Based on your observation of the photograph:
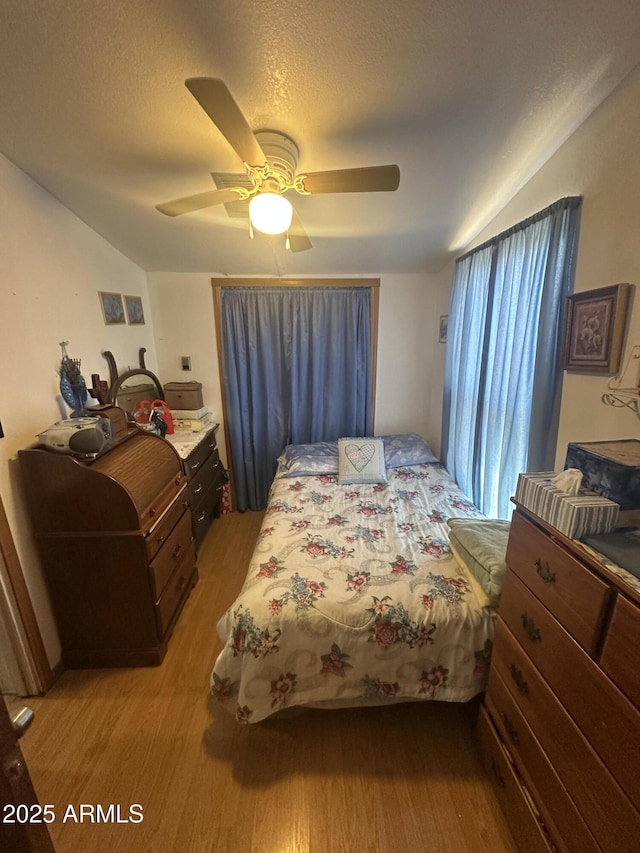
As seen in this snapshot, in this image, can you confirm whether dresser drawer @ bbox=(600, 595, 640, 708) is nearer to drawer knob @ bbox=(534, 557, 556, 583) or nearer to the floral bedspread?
drawer knob @ bbox=(534, 557, 556, 583)

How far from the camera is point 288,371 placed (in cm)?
306

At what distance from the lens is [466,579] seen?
4.87 feet

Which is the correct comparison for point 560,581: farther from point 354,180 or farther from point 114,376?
point 114,376

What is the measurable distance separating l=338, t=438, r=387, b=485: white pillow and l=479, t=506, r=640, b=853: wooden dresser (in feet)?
4.74

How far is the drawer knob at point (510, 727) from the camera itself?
3.59 feet

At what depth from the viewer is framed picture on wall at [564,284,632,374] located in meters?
1.16

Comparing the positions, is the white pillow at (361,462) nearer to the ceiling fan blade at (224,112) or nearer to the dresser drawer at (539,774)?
the dresser drawer at (539,774)

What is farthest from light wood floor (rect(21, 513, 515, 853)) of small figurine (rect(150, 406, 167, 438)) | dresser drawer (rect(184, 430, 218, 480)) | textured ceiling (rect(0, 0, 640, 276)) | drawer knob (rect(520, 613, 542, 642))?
textured ceiling (rect(0, 0, 640, 276))

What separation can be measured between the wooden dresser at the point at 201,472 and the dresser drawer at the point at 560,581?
1.89 meters

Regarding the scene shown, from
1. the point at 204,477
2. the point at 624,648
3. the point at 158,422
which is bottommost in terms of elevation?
the point at 204,477

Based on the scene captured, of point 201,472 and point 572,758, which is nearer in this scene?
point 572,758

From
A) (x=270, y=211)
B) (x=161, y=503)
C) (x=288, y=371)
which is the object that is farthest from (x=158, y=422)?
(x=270, y=211)

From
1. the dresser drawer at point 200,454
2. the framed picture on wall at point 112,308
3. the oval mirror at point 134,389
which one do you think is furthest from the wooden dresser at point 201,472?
the framed picture on wall at point 112,308

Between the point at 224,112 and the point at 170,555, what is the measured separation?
1.93 m
